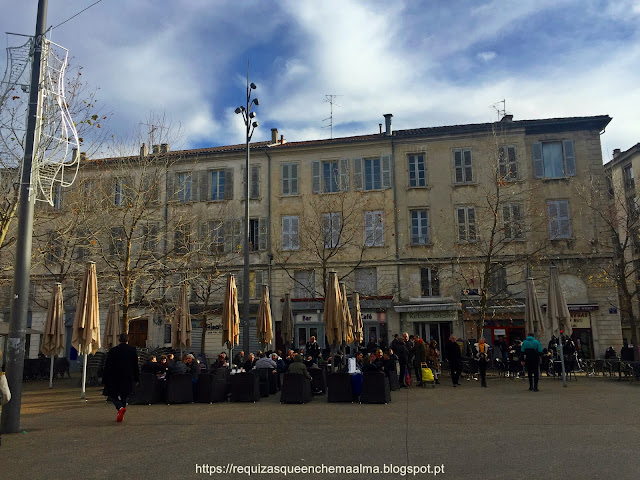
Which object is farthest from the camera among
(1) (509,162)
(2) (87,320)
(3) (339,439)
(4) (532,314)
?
(1) (509,162)

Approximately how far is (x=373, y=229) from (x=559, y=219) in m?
9.22

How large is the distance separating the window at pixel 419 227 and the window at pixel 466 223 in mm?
1621

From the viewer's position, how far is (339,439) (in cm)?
749

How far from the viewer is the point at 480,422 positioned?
8.71m

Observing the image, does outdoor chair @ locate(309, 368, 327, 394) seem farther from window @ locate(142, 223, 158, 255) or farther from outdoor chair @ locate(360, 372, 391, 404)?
window @ locate(142, 223, 158, 255)

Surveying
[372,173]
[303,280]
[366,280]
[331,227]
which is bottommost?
[366,280]

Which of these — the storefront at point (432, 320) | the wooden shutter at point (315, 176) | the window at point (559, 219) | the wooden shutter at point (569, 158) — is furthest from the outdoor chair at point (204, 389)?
the wooden shutter at point (569, 158)

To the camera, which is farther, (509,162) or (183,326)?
(509,162)

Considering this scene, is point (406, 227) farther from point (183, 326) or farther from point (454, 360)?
point (183, 326)

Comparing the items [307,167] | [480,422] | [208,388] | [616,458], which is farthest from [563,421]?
[307,167]

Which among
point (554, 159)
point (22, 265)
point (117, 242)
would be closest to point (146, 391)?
point (22, 265)

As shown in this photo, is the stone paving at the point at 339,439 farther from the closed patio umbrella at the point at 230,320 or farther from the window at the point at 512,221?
the window at the point at 512,221

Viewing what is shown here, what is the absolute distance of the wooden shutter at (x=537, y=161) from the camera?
27703 mm

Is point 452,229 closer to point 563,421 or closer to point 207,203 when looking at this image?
point 207,203
